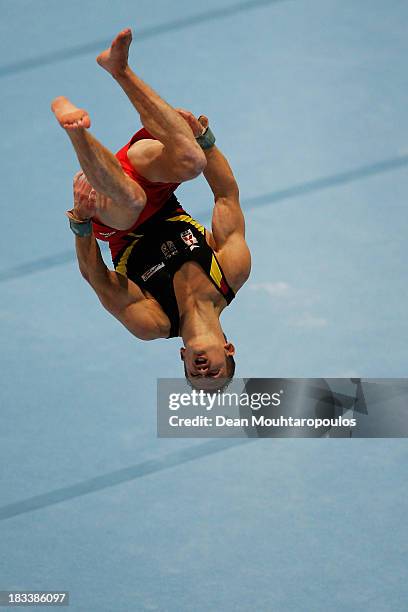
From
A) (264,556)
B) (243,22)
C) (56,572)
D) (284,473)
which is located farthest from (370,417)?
(243,22)

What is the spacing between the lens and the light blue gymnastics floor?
812 cm

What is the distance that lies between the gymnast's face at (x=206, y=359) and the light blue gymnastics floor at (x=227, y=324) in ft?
8.30

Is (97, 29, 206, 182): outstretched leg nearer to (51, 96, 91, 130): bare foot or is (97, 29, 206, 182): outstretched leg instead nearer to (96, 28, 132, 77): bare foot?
(96, 28, 132, 77): bare foot

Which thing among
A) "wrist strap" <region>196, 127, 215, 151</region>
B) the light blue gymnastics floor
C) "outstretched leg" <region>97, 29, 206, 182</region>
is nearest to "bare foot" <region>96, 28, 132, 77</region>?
"outstretched leg" <region>97, 29, 206, 182</region>

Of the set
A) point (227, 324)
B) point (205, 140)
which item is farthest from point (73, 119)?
point (227, 324)

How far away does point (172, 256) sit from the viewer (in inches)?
231

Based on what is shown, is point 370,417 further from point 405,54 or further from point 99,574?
point 405,54

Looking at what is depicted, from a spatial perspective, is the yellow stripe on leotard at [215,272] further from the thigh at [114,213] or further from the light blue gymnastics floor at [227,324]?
the light blue gymnastics floor at [227,324]

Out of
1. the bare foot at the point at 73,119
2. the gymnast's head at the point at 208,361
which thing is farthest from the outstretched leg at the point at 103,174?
the gymnast's head at the point at 208,361

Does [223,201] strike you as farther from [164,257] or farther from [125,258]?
[125,258]

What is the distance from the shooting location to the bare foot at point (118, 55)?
525 centimetres

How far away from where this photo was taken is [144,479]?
8.52 meters

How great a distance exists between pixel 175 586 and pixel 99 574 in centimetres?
50

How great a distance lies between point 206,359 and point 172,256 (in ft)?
1.66
